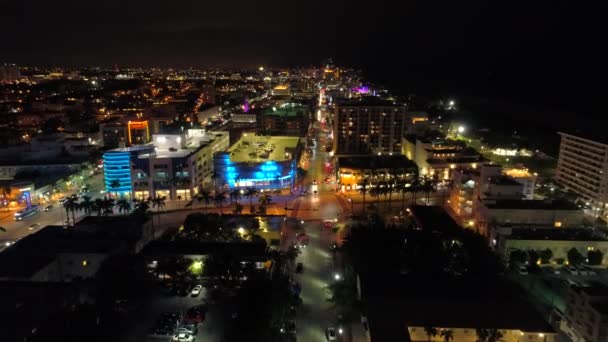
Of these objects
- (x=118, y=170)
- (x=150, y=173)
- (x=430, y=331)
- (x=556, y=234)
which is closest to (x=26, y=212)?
(x=118, y=170)

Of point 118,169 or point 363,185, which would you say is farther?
point 118,169

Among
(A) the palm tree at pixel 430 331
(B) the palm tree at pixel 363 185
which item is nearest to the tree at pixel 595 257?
(A) the palm tree at pixel 430 331

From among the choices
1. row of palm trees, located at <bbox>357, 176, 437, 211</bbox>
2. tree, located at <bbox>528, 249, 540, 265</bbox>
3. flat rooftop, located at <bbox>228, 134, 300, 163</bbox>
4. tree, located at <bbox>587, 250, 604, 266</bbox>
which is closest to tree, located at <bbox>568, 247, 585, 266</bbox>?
tree, located at <bbox>587, 250, 604, 266</bbox>

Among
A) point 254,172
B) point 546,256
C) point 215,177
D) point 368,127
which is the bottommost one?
point 546,256

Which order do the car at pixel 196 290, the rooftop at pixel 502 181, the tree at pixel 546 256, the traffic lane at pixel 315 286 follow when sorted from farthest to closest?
1. the rooftop at pixel 502 181
2. the tree at pixel 546 256
3. the car at pixel 196 290
4. the traffic lane at pixel 315 286

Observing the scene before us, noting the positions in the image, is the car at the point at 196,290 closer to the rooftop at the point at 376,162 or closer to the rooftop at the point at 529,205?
the rooftop at the point at 529,205

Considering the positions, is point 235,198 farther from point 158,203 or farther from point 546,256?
point 546,256
